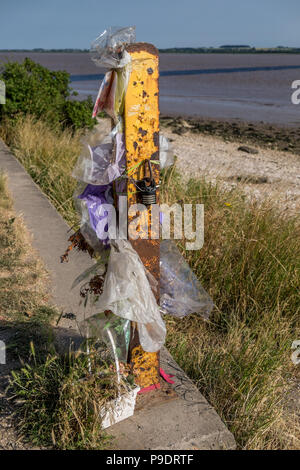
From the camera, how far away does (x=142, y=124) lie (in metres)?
2.33

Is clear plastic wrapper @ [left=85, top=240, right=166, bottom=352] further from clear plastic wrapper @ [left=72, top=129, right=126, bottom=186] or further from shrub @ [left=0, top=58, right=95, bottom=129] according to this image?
shrub @ [left=0, top=58, right=95, bottom=129]

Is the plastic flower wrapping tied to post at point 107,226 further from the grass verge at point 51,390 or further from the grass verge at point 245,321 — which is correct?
the grass verge at point 245,321

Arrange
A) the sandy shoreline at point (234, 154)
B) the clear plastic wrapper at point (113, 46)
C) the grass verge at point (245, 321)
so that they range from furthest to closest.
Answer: the sandy shoreline at point (234, 154)
the grass verge at point (245, 321)
the clear plastic wrapper at point (113, 46)

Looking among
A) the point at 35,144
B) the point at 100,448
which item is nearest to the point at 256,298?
the point at 100,448

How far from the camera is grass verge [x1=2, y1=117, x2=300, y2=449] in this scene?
2746mm

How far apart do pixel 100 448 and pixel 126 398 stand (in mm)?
249

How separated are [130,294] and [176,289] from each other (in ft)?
1.88

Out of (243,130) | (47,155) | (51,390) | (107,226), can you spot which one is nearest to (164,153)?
(107,226)

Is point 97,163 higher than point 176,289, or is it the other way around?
point 97,163

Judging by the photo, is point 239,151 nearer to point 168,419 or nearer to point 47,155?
point 47,155

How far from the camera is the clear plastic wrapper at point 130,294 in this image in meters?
2.31

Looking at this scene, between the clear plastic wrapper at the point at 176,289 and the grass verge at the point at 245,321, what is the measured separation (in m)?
0.39

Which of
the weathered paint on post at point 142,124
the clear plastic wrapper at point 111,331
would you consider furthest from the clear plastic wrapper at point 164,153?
the clear plastic wrapper at point 111,331
